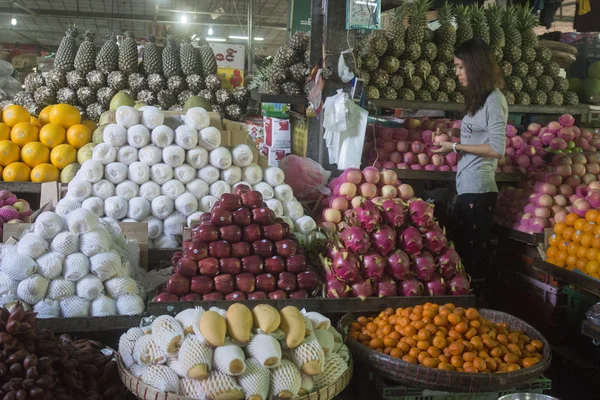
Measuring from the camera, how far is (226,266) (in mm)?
2662

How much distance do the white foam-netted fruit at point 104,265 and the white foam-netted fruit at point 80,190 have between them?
0.85 meters

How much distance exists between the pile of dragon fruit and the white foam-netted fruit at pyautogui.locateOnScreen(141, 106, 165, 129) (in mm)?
1446

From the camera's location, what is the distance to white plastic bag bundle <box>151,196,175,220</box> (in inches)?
130

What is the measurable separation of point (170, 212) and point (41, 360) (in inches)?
65.1

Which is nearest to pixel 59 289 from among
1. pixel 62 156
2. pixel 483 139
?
pixel 62 156

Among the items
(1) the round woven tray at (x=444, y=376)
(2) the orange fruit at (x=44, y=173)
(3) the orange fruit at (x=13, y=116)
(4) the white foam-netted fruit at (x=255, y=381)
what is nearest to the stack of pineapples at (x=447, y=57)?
(2) the orange fruit at (x=44, y=173)

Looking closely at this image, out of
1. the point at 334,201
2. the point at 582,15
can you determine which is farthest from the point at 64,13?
the point at 334,201

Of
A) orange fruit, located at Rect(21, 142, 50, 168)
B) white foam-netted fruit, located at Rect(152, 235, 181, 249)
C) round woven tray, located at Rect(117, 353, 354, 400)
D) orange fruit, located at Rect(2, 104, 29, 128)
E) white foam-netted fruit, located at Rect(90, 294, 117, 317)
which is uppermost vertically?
orange fruit, located at Rect(2, 104, 29, 128)

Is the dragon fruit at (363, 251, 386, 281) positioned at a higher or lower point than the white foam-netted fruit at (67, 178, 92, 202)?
lower

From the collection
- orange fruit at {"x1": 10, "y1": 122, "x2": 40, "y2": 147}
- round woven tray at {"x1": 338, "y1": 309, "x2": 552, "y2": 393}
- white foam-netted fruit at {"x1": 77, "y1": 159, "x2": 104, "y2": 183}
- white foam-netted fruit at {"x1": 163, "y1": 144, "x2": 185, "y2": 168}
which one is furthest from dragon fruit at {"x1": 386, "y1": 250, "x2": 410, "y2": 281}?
orange fruit at {"x1": 10, "y1": 122, "x2": 40, "y2": 147}

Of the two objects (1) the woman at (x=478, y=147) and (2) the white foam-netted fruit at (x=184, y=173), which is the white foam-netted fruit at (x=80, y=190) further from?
(1) the woman at (x=478, y=147)

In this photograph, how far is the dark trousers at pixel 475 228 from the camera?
388cm

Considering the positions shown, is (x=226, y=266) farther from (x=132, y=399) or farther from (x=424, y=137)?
(x=424, y=137)

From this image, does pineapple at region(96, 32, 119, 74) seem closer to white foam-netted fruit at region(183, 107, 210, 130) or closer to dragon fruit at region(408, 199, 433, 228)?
white foam-netted fruit at region(183, 107, 210, 130)
